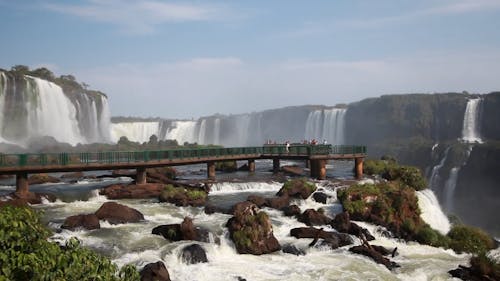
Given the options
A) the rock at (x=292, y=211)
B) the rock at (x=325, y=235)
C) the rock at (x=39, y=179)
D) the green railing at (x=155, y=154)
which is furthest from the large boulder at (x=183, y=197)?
the rock at (x=39, y=179)

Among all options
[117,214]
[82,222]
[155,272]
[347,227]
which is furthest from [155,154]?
[155,272]

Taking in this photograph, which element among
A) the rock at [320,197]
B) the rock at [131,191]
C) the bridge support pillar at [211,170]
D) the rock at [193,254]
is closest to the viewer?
the rock at [193,254]

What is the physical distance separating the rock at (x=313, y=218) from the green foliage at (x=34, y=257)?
17.8 m

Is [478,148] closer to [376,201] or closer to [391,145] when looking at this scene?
[391,145]

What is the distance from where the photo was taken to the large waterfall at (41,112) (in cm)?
6122

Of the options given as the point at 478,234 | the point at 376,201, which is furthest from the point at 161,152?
the point at 478,234

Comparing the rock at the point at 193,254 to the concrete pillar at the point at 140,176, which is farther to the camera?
the concrete pillar at the point at 140,176

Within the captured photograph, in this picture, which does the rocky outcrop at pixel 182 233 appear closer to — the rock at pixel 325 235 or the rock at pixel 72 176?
the rock at pixel 325 235

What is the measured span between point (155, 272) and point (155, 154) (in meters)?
18.6

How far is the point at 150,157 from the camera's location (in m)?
34.1

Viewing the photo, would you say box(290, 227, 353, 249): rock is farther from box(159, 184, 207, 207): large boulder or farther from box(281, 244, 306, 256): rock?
box(159, 184, 207, 207): large boulder

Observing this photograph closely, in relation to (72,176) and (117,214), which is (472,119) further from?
(117,214)

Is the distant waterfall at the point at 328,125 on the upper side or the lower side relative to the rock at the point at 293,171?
upper

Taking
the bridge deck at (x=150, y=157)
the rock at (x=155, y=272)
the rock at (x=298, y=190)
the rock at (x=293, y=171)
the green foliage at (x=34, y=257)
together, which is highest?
the bridge deck at (x=150, y=157)
